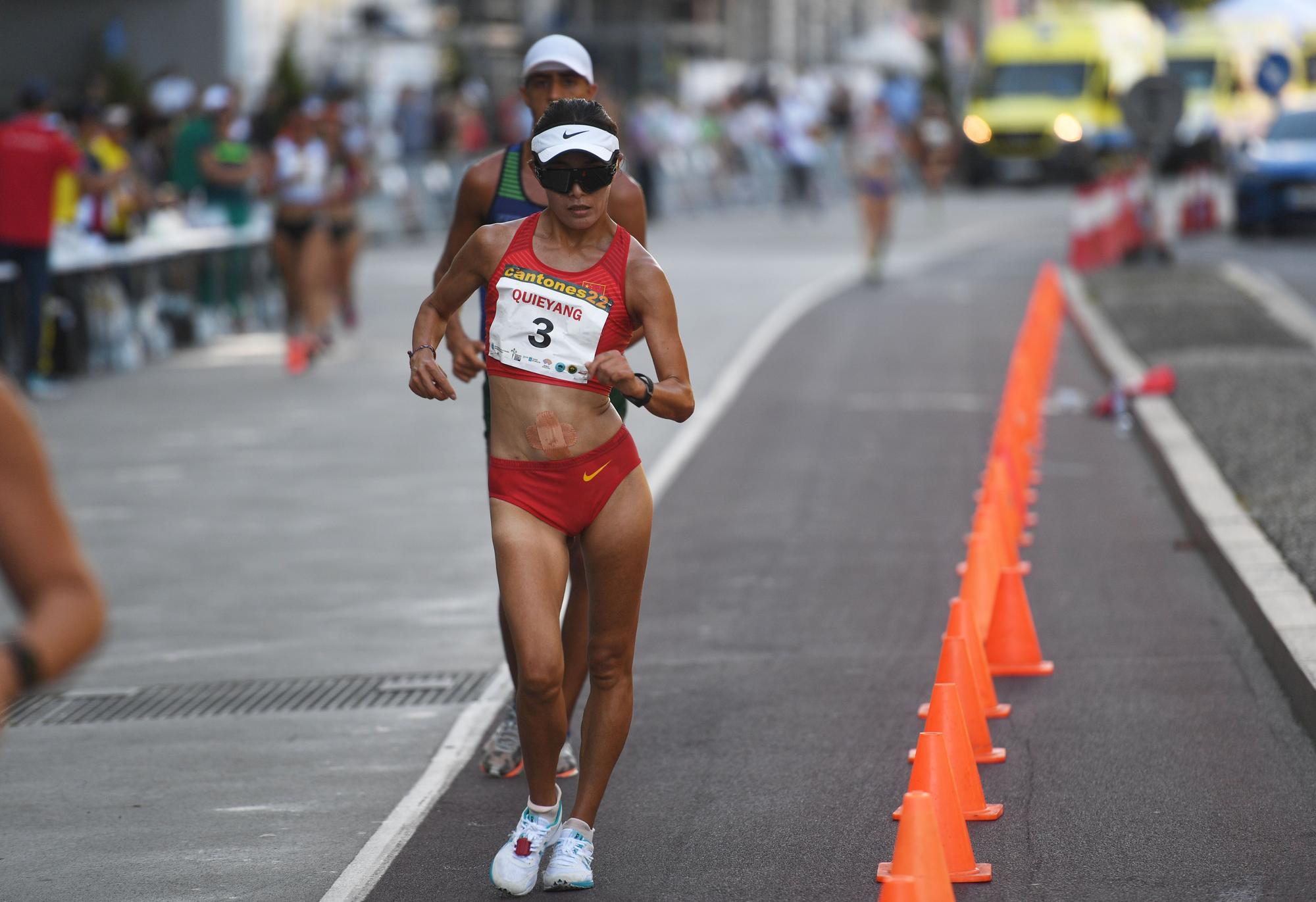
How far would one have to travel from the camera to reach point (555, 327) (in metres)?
5.20

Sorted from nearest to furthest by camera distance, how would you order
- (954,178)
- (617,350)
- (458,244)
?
(617,350) → (458,244) → (954,178)

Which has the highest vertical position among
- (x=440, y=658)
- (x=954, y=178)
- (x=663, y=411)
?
(x=663, y=411)

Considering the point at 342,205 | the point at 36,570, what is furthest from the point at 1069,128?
the point at 36,570

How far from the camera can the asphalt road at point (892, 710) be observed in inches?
214

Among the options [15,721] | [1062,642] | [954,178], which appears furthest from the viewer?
[954,178]

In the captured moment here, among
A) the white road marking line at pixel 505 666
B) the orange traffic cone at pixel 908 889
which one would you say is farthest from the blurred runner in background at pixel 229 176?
the orange traffic cone at pixel 908 889

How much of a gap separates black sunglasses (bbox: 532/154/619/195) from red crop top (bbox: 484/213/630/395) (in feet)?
0.57

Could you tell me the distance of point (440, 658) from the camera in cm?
802

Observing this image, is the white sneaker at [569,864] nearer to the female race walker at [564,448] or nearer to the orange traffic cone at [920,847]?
the female race walker at [564,448]

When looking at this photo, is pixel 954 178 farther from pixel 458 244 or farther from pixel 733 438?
pixel 458 244

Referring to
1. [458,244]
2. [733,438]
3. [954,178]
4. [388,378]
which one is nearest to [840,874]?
[458,244]

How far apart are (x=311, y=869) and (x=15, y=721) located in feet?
7.71

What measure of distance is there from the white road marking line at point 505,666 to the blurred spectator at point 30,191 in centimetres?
523

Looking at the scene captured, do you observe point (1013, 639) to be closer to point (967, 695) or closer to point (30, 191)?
point (967, 695)
